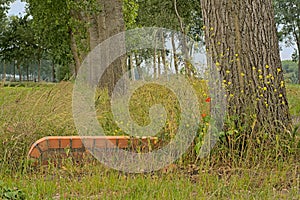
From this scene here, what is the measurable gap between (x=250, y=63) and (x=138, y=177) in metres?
1.72

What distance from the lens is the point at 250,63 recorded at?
461cm

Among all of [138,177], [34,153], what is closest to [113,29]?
[34,153]

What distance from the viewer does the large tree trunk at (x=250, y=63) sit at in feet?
14.9

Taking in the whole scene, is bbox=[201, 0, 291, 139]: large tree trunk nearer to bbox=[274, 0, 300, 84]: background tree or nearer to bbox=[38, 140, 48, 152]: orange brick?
bbox=[38, 140, 48, 152]: orange brick

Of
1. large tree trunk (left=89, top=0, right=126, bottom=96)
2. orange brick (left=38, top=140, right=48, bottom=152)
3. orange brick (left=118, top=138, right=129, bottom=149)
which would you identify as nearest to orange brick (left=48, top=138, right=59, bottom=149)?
orange brick (left=38, top=140, right=48, bottom=152)

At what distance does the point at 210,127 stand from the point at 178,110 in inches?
21.8

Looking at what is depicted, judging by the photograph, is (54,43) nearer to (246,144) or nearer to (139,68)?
(139,68)

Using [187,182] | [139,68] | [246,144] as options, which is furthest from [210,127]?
[139,68]

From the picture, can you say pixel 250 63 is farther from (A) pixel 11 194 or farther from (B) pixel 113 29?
(B) pixel 113 29

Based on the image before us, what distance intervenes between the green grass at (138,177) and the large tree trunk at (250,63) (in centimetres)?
37

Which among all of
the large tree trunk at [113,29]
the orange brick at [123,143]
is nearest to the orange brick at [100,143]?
the orange brick at [123,143]

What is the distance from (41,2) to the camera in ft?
57.2

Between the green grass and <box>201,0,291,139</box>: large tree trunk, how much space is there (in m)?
0.37

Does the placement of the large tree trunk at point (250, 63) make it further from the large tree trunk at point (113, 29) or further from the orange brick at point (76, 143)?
the large tree trunk at point (113, 29)
